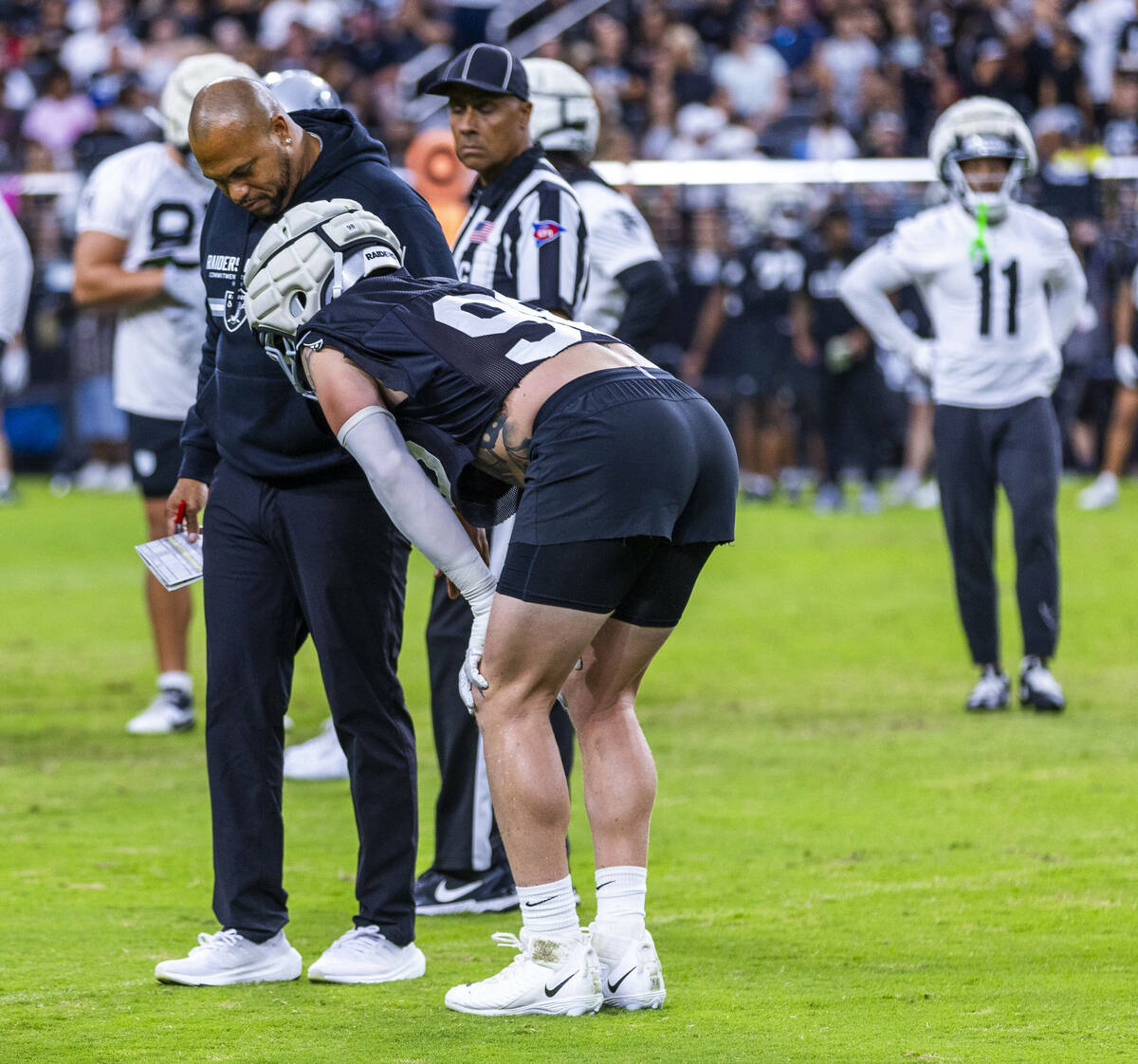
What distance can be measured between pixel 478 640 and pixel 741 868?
6.46ft

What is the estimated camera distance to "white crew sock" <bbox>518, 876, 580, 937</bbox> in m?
3.93

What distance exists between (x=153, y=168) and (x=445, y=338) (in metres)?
4.38

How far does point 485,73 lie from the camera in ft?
17.4

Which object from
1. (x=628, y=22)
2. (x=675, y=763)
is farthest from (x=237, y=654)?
(x=628, y=22)

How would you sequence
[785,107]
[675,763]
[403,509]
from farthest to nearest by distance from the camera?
[785,107] → [675,763] → [403,509]

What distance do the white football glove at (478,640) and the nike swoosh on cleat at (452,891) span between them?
143 centimetres

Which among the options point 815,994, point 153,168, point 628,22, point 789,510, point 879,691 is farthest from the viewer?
point 628,22

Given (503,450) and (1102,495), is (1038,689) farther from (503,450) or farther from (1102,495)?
(1102,495)

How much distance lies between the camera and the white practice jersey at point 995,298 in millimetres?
8336

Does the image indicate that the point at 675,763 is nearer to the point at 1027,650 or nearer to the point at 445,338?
the point at 1027,650

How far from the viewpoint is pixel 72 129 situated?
70.4ft

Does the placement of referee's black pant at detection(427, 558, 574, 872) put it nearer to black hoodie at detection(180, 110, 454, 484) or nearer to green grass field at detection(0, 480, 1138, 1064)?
green grass field at detection(0, 480, 1138, 1064)

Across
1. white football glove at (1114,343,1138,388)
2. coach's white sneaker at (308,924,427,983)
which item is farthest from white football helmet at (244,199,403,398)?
white football glove at (1114,343,1138,388)

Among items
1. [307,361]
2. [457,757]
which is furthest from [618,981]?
[307,361]
